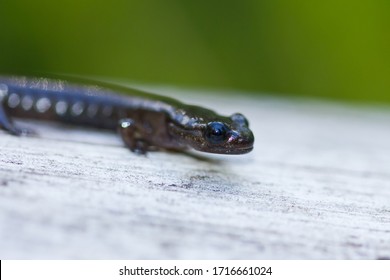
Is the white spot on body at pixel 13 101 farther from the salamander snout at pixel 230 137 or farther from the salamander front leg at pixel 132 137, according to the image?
the salamander snout at pixel 230 137

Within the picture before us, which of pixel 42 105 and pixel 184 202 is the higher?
pixel 42 105

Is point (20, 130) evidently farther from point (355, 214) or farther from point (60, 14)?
point (60, 14)

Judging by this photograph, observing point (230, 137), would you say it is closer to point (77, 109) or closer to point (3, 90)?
point (77, 109)

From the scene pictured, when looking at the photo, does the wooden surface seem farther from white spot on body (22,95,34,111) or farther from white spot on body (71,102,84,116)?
white spot on body (22,95,34,111)

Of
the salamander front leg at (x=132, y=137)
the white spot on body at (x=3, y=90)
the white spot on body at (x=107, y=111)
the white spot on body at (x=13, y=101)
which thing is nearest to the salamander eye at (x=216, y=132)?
the salamander front leg at (x=132, y=137)

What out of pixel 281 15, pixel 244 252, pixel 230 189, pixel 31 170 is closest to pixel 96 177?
pixel 31 170

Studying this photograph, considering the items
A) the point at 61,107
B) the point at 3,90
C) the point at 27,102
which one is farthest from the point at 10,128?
the point at 3,90

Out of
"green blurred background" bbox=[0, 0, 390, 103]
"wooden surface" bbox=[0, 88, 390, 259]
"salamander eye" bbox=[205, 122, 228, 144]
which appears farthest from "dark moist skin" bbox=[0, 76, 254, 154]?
"green blurred background" bbox=[0, 0, 390, 103]
